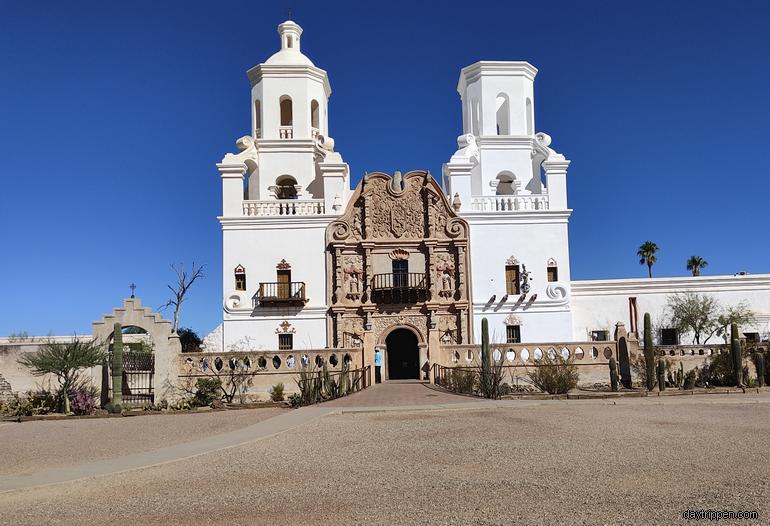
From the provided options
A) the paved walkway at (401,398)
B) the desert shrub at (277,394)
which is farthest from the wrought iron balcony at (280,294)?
the desert shrub at (277,394)

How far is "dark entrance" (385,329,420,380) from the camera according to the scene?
35031mm

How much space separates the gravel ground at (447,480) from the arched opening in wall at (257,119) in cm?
2576

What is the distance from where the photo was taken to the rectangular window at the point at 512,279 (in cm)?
3453

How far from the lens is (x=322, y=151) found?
3781cm

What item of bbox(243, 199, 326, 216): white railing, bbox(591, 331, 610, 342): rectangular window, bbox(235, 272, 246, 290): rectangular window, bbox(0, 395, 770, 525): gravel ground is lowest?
bbox(0, 395, 770, 525): gravel ground

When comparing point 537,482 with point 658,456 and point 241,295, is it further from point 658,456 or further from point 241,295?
point 241,295

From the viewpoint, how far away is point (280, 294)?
33.7m

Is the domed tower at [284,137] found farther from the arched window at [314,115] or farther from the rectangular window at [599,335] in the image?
the rectangular window at [599,335]

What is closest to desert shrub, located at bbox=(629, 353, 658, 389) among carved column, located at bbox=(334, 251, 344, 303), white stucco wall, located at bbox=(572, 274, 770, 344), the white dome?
white stucco wall, located at bbox=(572, 274, 770, 344)

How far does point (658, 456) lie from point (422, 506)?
458cm

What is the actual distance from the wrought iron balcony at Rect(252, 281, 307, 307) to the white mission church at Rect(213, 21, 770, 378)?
2.6 inches

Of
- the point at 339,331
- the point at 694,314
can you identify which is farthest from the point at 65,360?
the point at 694,314

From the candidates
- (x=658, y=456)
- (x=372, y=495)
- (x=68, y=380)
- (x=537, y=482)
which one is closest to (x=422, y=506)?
(x=372, y=495)

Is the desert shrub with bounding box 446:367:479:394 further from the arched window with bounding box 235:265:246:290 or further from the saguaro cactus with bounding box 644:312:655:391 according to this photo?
the arched window with bounding box 235:265:246:290
